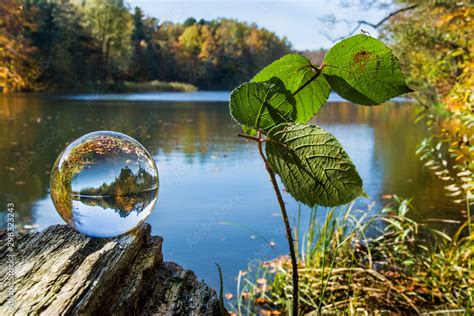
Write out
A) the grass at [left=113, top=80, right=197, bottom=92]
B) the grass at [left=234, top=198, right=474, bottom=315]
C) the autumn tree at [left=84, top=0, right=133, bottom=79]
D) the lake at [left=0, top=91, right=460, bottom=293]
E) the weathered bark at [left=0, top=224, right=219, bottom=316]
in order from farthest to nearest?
the grass at [left=113, top=80, right=197, bottom=92] < the autumn tree at [left=84, top=0, right=133, bottom=79] < the lake at [left=0, top=91, right=460, bottom=293] < the grass at [left=234, top=198, right=474, bottom=315] < the weathered bark at [left=0, top=224, right=219, bottom=316]

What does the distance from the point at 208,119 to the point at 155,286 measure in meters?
12.3

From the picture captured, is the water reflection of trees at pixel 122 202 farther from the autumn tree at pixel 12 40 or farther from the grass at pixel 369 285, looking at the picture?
the autumn tree at pixel 12 40

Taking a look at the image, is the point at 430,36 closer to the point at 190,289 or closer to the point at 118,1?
the point at 190,289

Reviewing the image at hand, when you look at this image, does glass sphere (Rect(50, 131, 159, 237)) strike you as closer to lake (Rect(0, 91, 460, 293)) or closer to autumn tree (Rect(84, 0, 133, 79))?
lake (Rect(0, 91, 460, 293))

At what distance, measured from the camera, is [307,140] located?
547mm

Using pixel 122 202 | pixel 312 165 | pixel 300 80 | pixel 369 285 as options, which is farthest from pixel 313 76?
pixel 369 285

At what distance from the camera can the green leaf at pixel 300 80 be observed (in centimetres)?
61

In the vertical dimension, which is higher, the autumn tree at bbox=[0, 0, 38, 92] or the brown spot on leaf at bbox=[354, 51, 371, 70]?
the autumn tree at bbox=[0, 0, 38, 92]

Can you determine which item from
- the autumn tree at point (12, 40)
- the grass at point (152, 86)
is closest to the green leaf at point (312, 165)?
the autumn tree at point (12, 40)

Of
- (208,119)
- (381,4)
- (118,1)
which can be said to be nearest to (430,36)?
(381,4)

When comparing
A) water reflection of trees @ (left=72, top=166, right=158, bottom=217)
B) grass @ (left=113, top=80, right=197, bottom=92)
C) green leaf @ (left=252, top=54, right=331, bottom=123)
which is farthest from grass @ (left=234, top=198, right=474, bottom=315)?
A: grass @ (left=113, top=80, right=197, bottom=92)

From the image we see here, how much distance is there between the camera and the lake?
3646mm

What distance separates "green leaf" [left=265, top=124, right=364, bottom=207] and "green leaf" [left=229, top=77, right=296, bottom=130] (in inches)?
1.9

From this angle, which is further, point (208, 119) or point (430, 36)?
point (208, 119)
